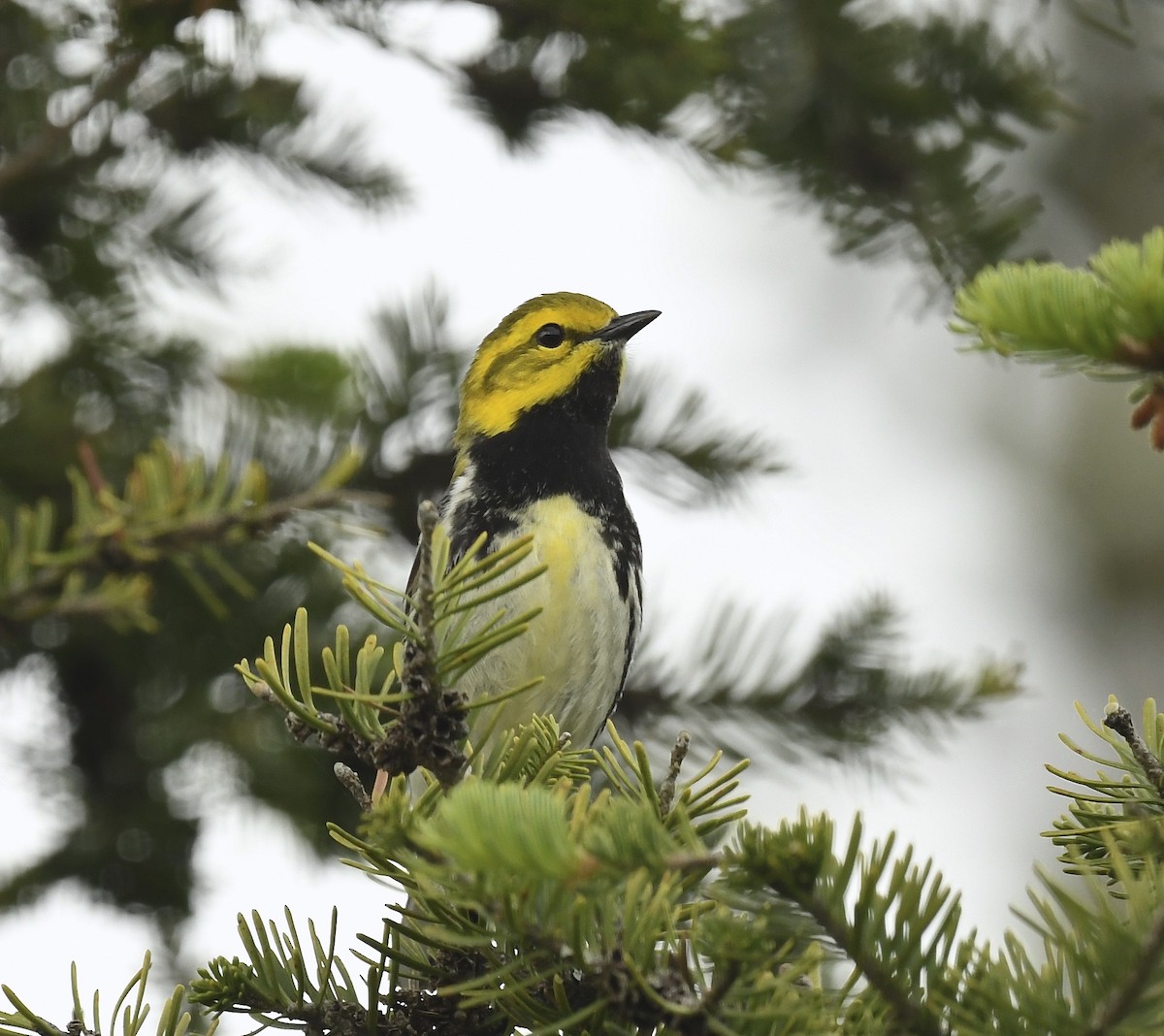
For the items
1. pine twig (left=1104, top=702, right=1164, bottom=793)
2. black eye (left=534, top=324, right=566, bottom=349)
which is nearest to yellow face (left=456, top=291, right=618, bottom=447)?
black eye (left=534, top=324, right=566, bottom=349)

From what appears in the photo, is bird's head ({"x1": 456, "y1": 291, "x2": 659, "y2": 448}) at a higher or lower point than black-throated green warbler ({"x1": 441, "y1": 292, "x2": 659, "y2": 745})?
higher

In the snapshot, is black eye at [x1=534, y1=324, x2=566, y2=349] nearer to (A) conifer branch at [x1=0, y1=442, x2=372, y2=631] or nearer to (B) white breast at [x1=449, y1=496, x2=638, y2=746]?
(B) white breast at [x1=449, y1=496, x2=638, y2=746]

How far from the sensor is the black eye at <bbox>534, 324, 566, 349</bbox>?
16.8 feet

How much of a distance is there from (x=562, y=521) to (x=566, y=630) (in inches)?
13.4

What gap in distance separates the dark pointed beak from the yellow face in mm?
34

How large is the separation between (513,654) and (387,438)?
741 mm

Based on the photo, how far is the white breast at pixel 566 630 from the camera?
4.02 meters

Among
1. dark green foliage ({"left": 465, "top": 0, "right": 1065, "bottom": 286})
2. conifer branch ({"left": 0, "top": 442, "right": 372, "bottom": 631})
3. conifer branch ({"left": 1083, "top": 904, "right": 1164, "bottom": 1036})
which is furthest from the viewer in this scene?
dark green foliage ({"left": 465, "top": 0, "right": 1065, "bottom": 286})

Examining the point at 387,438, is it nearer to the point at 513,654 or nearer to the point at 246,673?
the point at 513,654

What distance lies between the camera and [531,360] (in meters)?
5.12

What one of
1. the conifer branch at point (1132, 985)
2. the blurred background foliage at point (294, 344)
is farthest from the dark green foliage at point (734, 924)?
the blurred background foliage at point (294, 344)

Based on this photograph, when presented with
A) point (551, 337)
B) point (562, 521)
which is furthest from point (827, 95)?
point (551, 337)

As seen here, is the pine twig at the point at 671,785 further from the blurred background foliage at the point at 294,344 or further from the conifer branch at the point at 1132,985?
the blurred background foliage at the point at 294,344

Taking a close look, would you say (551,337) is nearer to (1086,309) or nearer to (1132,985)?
(1086,309)
